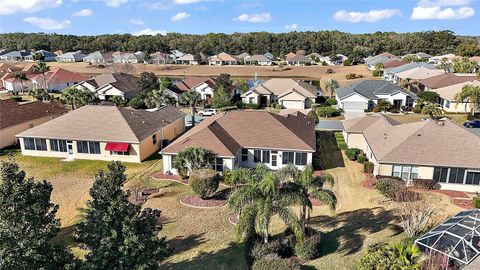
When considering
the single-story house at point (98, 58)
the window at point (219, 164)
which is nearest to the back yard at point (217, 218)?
the window at point (219, 164)

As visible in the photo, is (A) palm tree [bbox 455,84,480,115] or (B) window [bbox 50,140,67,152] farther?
(A) palm tree [bbox 455,84,480,115]

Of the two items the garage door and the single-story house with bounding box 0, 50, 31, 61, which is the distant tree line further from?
the garage door

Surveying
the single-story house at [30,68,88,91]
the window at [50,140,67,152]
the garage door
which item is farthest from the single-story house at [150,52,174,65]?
the window at [50,140,67,152]

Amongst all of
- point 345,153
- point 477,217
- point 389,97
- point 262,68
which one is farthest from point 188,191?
point 262,68

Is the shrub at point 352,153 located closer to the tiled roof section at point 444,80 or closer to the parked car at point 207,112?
the parked car at point 207,112

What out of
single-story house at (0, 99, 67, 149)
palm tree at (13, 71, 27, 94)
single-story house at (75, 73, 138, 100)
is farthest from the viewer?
palm tree at (13, 71, 27, 94)
